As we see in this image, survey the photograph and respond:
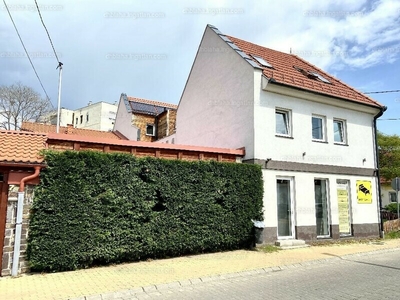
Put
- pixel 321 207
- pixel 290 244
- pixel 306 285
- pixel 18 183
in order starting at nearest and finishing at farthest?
1. pixel 306 285
2. pixel 18 183
3. pixel 290 244
4. pixel 321 207

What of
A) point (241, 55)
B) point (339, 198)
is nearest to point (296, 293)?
point (339, 198)

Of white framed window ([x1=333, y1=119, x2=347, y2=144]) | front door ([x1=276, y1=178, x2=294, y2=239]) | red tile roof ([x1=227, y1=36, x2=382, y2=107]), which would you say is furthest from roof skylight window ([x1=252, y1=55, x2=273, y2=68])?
front door ([x1=276, y1=178, x2=294, y2=239])

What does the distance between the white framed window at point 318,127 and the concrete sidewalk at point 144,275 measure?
4886 mm

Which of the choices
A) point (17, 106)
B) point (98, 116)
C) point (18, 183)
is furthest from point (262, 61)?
point (98, 116)

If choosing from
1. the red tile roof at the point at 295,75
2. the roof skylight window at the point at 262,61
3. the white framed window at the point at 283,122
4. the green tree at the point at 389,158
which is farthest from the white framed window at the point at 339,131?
the green tree at the point at 389,158

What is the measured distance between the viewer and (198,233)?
9516 mm

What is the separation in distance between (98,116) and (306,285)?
48731 mm

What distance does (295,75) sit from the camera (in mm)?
13789

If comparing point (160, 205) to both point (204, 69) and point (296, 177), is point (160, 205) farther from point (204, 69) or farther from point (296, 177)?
point (204, 69)

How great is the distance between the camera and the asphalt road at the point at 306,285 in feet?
19.3

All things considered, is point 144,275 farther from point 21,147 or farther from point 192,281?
point 21,147

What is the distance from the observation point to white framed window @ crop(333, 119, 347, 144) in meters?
13.8

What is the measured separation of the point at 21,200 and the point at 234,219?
6291 millimetres

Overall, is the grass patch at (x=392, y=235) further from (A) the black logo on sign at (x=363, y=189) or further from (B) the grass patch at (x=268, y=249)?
(B) the grass patch at (x=268, y=249)
